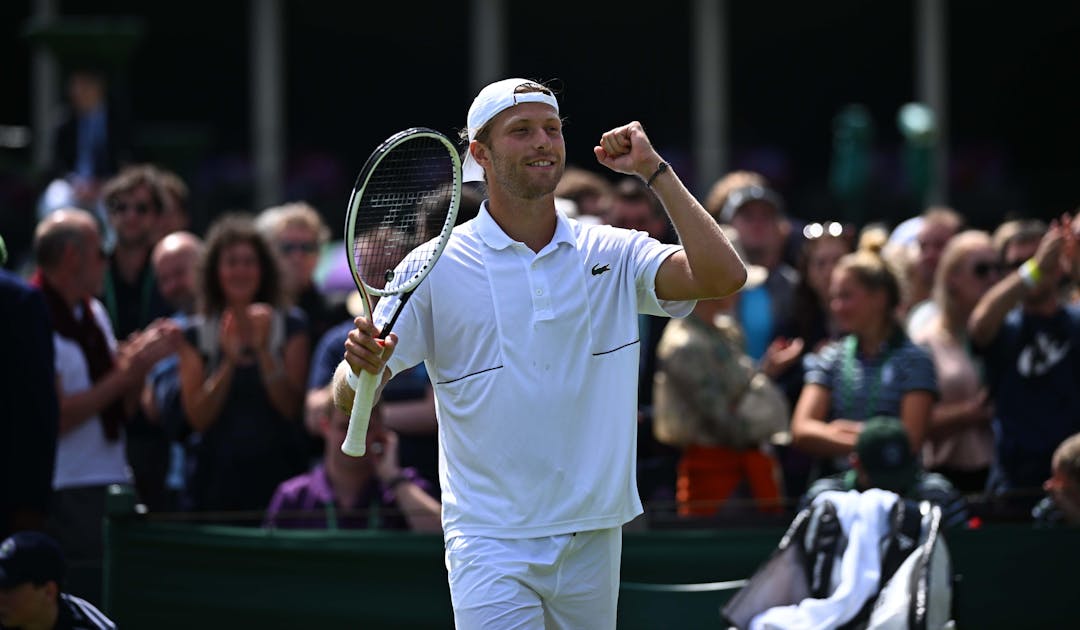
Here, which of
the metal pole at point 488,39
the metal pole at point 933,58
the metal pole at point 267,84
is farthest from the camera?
the metal pole at point 267,84

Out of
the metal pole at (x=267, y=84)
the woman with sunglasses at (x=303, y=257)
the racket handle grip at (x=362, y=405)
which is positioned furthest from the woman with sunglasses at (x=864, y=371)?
the metal pole at (x=267, y=84)

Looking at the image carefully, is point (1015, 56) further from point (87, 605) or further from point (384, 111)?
point (87, 605)

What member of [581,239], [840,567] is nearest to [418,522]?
[840,567]

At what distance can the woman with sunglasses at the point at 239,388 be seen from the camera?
7922 millimetres

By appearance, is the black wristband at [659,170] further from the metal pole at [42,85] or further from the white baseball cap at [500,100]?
the metal pole at [42,85]

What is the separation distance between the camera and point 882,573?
19.8 ft

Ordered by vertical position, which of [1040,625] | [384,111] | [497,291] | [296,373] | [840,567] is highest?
[384,111]

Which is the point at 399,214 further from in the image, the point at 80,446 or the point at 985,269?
the point at 985,269

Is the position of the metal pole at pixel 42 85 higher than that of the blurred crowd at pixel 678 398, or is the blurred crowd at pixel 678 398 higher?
the metal pole at pixel 42 85

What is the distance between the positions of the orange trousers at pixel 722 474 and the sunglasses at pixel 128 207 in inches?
131

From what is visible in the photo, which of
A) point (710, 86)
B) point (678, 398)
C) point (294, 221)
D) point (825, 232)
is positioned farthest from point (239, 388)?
point (710, 86)

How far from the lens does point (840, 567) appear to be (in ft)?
20.0

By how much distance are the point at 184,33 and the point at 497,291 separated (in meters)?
19.9

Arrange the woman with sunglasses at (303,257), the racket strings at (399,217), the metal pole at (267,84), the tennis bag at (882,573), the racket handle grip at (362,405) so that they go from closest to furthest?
the racket handle grip at (362,405) < the racket strings at (399,217) < the tennis bag at (882,573) < the woman with sunglasses at (303,257) < the metal pole at (267,84)
